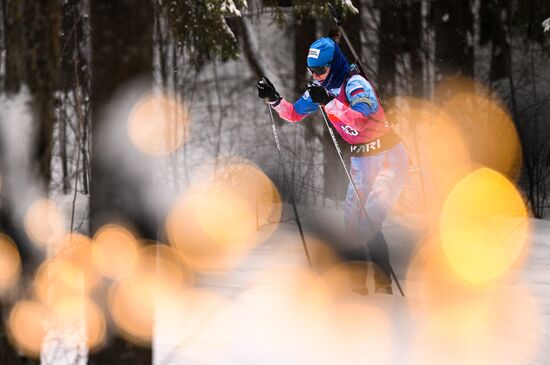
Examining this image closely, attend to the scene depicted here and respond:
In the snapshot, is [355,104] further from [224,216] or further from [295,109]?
[224,216]

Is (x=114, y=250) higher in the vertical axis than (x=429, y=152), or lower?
higher

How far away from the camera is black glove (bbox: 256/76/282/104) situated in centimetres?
620

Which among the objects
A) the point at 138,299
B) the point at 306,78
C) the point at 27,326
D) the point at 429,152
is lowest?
the point at 429,152

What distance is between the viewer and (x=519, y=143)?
11.6 metres

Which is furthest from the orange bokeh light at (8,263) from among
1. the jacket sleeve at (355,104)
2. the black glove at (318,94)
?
the jacket sleeve at (355,104)

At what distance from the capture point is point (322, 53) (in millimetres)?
5770

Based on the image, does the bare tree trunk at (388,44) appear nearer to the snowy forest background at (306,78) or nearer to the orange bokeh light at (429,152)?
the snowy forest background at (306,78)

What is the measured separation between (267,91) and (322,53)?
67 centimetres

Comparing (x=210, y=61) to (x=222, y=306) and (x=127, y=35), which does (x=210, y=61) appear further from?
(x=127, y=35)

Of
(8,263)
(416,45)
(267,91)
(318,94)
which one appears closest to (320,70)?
(318,94)

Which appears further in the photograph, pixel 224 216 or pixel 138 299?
pixel 224 216

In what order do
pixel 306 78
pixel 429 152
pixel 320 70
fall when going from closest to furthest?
→ pixel 320 70 → pixel 306 78 → pixel 429 152

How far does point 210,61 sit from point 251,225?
367cm

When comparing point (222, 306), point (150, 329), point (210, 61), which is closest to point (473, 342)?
point (222, 306)
